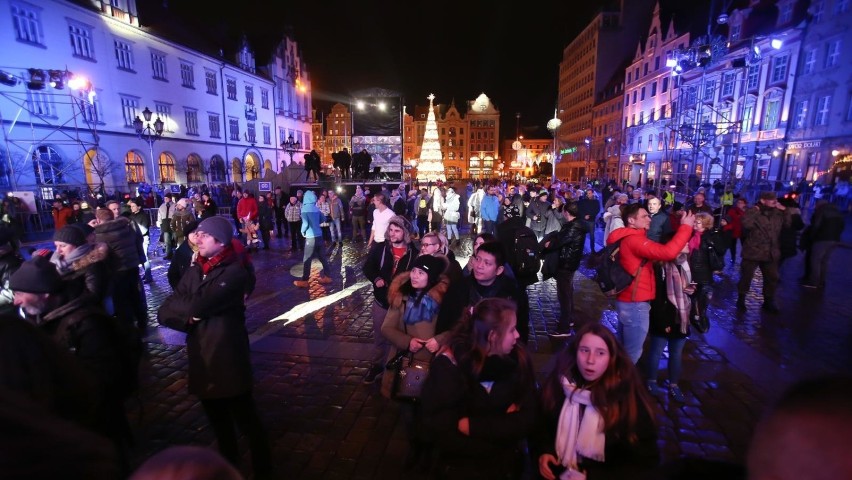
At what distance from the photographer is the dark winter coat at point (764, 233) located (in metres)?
6.99

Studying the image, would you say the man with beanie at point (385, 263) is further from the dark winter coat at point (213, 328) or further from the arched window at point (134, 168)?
the arched window at point (134, 168)

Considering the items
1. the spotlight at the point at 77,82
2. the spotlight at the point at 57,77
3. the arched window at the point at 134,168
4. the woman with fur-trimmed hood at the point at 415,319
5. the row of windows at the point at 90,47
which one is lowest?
the woman with fur-trimmed hood at the point at 415,319

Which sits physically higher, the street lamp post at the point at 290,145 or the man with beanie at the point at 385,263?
the street lamp post at the point at 290,145

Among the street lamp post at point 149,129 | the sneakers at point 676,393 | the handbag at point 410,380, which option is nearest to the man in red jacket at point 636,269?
the sneakers at point 676,393

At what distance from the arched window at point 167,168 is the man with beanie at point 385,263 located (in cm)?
2958

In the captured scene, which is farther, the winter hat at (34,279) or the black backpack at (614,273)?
the black backpack at (614,273)

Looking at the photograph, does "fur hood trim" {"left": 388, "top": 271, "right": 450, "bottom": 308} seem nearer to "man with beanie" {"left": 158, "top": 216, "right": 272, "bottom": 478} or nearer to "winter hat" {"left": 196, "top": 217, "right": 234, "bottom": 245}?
"man with beanie" {"left": 158, "top": 216, "right": 272, "bottom": 478}

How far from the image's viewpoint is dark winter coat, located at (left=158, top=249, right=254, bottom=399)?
2.99 meters

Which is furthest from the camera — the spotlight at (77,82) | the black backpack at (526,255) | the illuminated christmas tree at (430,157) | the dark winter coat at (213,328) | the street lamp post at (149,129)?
the illuminated christmas tree at (430,157)

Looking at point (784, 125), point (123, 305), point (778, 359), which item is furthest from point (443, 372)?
point (784, 125)

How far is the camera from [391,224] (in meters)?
4.71

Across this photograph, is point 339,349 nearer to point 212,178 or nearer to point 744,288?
point 744,288

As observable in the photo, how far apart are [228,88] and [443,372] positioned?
4085 centimetres

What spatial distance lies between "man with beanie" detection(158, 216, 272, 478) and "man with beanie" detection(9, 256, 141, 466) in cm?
33
